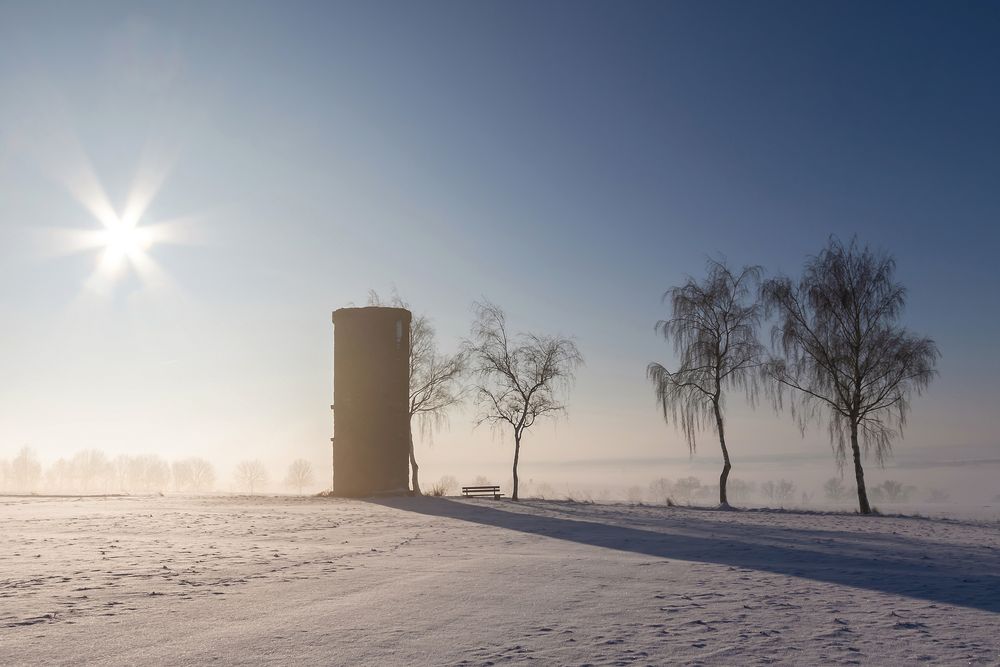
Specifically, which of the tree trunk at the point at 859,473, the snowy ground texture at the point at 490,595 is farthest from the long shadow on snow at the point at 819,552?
the tree trunk at the point at 859,473

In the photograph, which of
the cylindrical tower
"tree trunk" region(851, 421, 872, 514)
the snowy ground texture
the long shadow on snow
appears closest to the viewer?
the snowy ground texture

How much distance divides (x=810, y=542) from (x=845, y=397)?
1184cm

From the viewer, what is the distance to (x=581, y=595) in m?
8.89

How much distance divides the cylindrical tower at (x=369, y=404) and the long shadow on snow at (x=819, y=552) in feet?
30.4

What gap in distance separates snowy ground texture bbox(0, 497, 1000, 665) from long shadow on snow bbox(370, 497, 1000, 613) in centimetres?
6

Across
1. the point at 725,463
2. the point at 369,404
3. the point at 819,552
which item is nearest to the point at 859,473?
the point at 725,463

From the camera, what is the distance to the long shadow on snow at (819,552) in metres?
9.75

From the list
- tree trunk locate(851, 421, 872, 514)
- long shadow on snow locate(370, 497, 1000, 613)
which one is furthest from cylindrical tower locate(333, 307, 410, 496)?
tree trunk locate(851, 421, 872, 514)

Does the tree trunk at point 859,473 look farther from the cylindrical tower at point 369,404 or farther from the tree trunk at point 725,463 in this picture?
the cylindrical tower at point 369,404

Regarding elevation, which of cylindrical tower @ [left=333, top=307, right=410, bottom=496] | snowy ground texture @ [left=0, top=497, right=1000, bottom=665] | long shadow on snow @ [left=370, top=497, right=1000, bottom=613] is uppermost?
cylindrical tower @ [left=333, top=307, right=410, bottom=496]

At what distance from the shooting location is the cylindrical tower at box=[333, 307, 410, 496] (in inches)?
1155

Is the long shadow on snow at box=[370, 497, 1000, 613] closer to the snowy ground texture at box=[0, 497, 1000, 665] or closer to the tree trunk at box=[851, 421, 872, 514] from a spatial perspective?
the snowy ground texture at box=[0, 497, 1000, 665]

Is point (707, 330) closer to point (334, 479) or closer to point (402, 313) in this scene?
point (402, 313)

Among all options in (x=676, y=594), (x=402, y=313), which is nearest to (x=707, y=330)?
(x=402, y=313)
